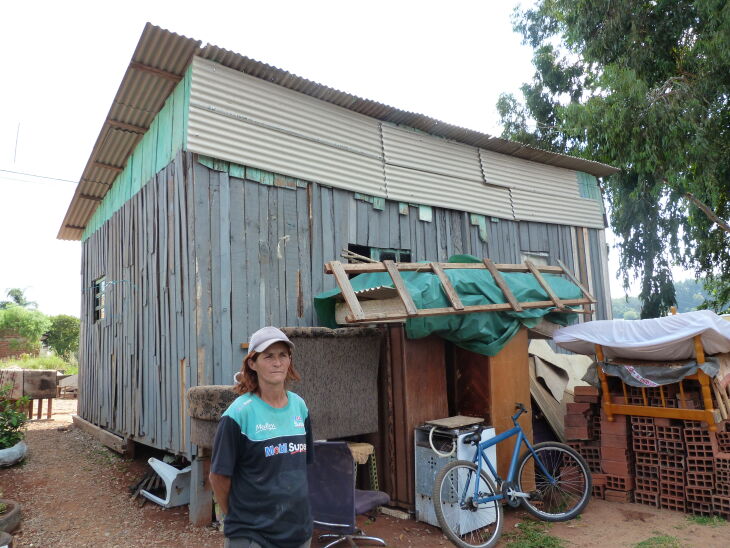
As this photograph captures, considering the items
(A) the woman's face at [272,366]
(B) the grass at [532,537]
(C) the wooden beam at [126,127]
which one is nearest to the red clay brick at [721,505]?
(B) the grass at [532,537]

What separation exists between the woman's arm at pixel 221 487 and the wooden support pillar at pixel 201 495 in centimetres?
363

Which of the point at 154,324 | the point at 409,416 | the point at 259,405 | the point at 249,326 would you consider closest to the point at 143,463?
the point at 154,324

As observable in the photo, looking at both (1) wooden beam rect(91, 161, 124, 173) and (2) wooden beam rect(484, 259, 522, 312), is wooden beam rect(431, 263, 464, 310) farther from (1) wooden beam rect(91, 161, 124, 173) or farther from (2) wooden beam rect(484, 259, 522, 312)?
(1) wooden beam rect(91, 161, 124, 173)

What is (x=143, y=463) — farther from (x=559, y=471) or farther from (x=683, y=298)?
(x=683, y=298)

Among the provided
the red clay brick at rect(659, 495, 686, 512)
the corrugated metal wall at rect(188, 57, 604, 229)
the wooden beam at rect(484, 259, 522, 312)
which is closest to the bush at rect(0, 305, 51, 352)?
the corrugated metal wall at rect(188, 57, 604, 229)

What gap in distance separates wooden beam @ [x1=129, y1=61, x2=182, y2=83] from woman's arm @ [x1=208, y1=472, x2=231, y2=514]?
239 inches

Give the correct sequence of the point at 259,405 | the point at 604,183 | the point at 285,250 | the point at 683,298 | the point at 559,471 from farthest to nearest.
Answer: the point at 683,298 → the point at 604,183 → the point at 285,250 → the point at 559,471 → the point at 259,405

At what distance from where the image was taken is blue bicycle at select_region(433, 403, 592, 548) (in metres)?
5.25

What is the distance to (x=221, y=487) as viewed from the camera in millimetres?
2541

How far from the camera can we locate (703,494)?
597cm

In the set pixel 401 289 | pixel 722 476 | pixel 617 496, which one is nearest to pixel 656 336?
pixel 722 476

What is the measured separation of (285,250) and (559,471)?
4447 millimetres

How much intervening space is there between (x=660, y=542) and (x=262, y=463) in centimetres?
463

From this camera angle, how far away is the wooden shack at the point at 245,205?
6660 mm
